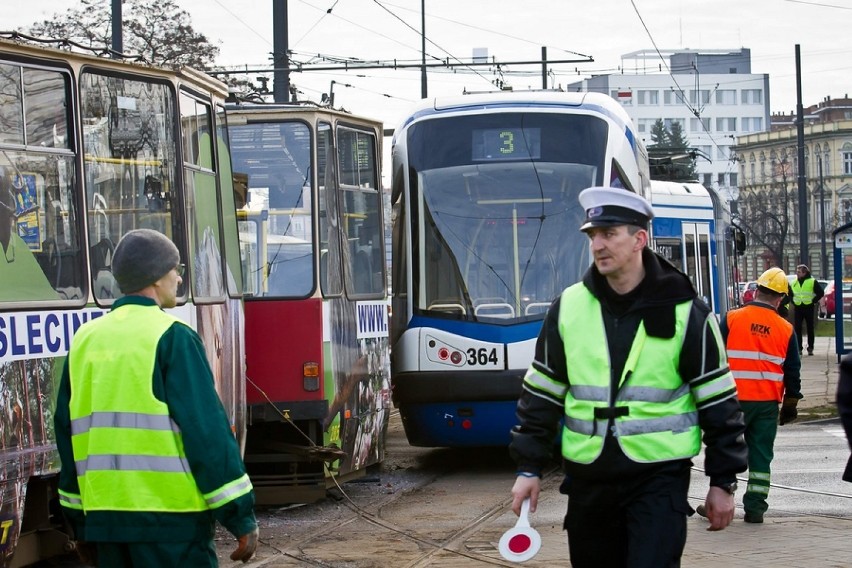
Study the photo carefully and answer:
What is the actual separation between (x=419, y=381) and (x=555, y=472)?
1687 millimetres

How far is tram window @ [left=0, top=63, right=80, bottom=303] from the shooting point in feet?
25.9

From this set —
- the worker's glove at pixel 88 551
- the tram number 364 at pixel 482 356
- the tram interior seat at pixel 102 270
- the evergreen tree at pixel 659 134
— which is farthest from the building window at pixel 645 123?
the worker's glove at pixel 88 551

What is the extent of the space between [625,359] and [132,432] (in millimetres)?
1659

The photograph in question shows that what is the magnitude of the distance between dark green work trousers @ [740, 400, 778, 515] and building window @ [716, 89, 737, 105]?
14248 centimetres

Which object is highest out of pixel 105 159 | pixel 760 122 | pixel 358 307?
pixel 760 122

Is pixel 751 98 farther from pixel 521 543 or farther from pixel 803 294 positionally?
pixel 521 543

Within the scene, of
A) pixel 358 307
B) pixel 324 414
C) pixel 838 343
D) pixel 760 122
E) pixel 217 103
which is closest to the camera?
pixel 217 103

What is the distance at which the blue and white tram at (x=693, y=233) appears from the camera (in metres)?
21.3

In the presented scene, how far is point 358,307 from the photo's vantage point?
12.6m

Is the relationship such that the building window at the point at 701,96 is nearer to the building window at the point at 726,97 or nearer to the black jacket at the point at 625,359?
the building window at the point at 726,97

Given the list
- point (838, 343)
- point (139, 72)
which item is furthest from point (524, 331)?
point (838, 343)

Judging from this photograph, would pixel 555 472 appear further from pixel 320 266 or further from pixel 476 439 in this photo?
pixel 320 266

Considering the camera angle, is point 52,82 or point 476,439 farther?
point 476,439

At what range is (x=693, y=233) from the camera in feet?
74.3
